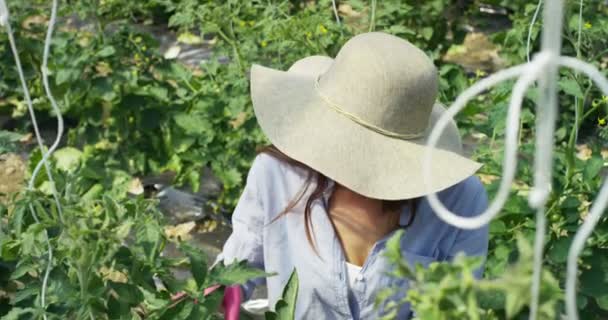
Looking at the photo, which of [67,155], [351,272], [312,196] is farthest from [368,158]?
[67,155]

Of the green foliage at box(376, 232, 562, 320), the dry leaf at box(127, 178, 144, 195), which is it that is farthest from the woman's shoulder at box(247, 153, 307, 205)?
the dry leaf at box(127, 178, 144, 195)

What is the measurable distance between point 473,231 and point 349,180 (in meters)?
0.30

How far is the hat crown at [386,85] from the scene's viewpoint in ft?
4.28

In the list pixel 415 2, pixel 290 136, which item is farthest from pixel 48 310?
pixel 415 2

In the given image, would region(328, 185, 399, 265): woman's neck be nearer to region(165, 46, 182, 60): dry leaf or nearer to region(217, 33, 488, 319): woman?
region(217, 33, 488, 319): woman

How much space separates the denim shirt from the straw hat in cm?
12

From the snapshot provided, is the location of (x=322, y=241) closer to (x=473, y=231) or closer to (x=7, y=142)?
(x=473, y=231)

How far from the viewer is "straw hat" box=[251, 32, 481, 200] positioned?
1311mm

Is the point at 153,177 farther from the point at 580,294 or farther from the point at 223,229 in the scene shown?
the point at 580,294

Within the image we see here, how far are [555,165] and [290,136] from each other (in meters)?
0.87

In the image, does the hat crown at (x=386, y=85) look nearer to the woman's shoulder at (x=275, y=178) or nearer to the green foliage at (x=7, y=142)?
the woman's shoulder at (x=275, y=178)

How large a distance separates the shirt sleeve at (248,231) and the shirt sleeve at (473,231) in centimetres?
35

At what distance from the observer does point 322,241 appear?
1487mm

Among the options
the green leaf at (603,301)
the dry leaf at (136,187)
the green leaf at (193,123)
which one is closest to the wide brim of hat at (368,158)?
the green leaf at (603,301)
